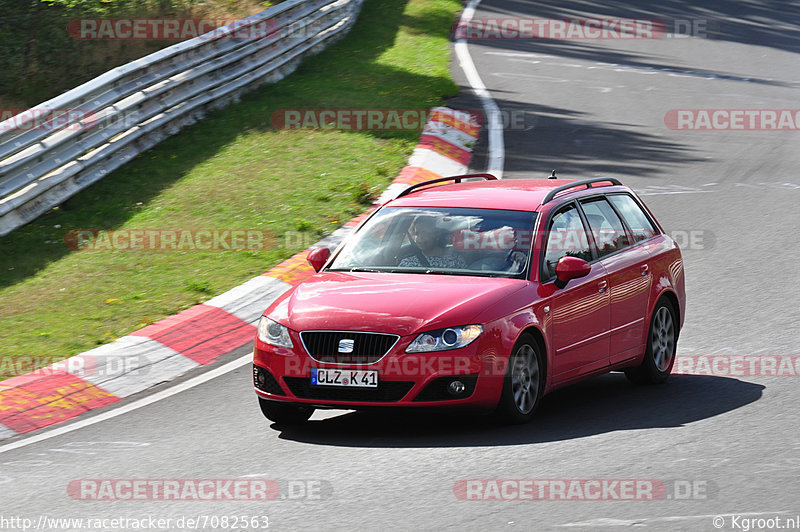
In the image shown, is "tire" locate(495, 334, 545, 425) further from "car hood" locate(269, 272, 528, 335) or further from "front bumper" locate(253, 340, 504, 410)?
"car hood" locate(269, 272, 528, 335)

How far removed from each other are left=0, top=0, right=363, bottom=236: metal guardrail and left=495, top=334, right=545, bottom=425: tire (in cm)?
678

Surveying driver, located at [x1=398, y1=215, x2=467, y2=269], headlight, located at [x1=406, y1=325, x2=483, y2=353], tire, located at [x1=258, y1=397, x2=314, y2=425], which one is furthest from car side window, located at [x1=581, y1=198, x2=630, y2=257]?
tire, located at [x1=258, y1=397, x2=314, y2=425]

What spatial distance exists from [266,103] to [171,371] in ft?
31.7

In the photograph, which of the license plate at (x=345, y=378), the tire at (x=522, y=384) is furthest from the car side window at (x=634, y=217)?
the license plate at (x=345, y=378)

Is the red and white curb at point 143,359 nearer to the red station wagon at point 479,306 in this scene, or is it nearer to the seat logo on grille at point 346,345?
the red station wagon at point 479,306

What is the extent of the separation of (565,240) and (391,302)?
1.63m

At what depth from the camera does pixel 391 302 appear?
7.67 meters

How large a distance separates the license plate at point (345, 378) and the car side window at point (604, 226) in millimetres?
2329

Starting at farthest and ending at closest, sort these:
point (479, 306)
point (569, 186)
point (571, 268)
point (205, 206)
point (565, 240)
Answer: point (205, 206) → point (569, 186) → point (565, 240) → point (571, 268) → point (479, 306)

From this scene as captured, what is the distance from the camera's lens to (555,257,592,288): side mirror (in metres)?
8.12

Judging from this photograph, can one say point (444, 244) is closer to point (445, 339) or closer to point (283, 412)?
point (445, 339)

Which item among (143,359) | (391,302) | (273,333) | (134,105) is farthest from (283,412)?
(134,105)

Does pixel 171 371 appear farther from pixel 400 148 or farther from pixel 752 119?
pixel 752 119

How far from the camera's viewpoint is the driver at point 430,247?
8352mm
